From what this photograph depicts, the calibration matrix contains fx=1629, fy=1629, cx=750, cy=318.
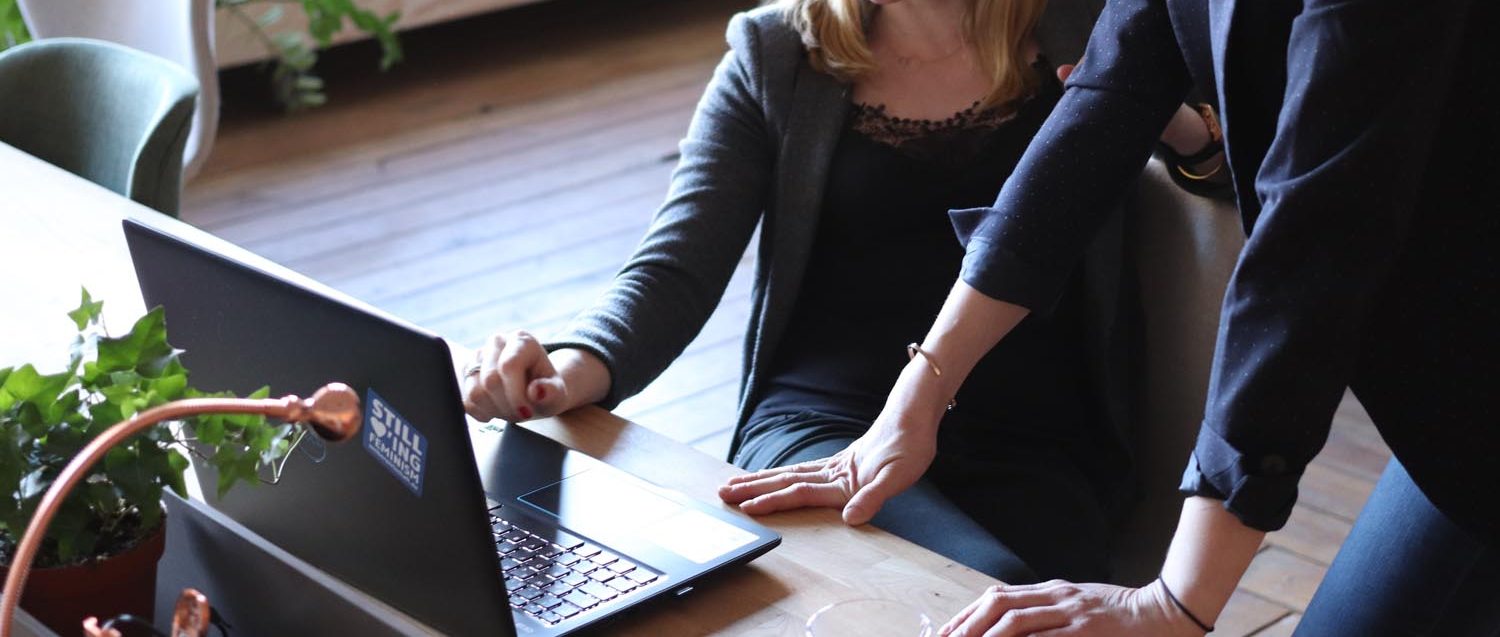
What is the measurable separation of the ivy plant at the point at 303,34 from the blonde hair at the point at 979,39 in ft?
9.90

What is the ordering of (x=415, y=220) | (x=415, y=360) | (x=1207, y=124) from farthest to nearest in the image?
(x=415, y=220) < (x=1207, y=124) < (x=415, y=360)

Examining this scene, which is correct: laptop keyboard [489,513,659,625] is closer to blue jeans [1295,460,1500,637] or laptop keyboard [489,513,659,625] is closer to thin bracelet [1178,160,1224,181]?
blue jeans [1295,460,1500,637]

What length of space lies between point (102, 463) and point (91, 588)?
8 cm

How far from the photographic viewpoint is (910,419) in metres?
1.27

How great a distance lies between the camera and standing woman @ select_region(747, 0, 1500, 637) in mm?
925

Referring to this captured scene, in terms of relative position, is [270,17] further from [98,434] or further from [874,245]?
[98,434]

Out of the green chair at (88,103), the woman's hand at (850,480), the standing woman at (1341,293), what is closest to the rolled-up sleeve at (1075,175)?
the standing woman at (1341,293)

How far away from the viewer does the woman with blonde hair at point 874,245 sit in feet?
5.03

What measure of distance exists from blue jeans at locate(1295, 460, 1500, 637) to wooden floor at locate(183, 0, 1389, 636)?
1.04 m

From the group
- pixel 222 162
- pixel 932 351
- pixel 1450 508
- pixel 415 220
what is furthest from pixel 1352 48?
pixel 222 162

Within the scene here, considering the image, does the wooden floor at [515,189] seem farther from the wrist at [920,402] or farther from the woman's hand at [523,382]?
the woman's hand at [523,382]

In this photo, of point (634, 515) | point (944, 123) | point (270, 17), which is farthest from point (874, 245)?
point (270, 17)

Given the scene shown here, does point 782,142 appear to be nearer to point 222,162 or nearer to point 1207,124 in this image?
point 1207,124

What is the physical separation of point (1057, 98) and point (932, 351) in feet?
1.50
